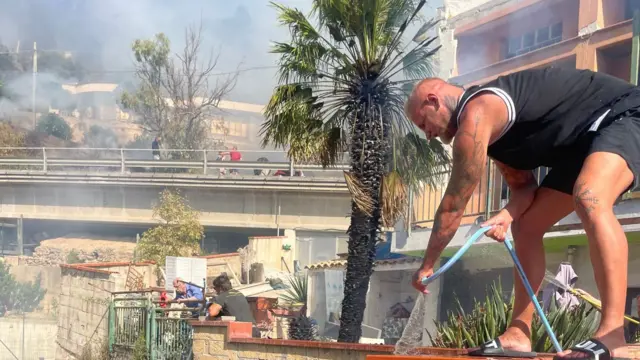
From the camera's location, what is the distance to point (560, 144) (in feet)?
12.1

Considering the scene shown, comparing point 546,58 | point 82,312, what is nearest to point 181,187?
point 82,312

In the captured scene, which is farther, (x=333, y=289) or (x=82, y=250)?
(x=82, y=250)

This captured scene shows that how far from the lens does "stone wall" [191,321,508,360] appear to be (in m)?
7.66

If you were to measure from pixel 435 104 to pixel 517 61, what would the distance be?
15.4 metres

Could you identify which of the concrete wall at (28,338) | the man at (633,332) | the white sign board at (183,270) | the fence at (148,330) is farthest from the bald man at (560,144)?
the concrete wall at (28,338)

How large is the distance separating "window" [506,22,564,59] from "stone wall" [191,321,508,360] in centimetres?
1141

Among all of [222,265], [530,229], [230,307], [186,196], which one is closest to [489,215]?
[230,307]

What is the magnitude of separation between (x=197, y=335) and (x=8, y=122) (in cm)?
3516

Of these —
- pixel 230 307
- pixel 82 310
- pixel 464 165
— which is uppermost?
pixel 464 165

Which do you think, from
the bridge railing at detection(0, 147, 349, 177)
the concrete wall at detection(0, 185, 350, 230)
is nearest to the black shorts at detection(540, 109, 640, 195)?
the bridge railing at detection(0, 147, 349, 177)

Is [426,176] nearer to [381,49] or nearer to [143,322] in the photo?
[381,49]

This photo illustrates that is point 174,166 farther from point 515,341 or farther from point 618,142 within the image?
point 618,142

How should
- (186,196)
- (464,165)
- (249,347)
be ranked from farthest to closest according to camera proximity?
1. (186,196)
2. (249,347)
3. (464,165)

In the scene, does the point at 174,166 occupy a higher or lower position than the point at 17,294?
higher
